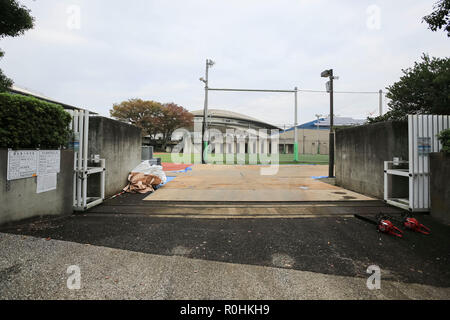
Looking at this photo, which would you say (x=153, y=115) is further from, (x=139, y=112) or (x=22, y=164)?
(x=22, y=164)

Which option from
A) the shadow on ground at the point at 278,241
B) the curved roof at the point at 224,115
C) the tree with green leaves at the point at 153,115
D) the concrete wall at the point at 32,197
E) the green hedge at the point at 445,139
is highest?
the curved roof at the point at 224,115

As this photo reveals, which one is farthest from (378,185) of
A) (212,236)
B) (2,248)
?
(2,248)

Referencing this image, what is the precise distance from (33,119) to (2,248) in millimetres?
2216

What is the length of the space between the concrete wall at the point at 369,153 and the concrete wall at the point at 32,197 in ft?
26.3

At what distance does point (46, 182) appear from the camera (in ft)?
12.8

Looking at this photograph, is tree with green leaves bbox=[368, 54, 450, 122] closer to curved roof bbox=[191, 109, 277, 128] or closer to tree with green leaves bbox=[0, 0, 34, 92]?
tree with green leaves bbox=[0, 0, 34, 92]

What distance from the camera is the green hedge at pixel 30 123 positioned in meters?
3.31

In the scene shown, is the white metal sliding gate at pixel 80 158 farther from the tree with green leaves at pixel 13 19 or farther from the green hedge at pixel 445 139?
the green hedge at pixel 445 139

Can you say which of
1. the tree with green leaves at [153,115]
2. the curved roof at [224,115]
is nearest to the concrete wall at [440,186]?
the tree with green leaves at [153,115]

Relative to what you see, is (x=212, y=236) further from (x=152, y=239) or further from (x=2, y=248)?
(x=2, y=248)

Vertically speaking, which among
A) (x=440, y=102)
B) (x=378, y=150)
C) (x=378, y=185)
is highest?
(x=440, y=102)

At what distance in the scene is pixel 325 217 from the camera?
4340 millimetres

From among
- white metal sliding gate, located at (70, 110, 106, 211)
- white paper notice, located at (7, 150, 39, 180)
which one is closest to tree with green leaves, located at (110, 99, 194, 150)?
white metal sliding gate, located at (70, 110, 106, 211)

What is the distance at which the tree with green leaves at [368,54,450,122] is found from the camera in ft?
37.7
